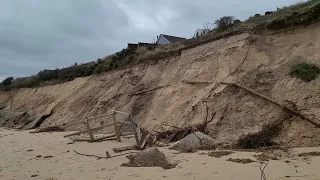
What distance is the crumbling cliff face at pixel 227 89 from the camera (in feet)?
37.9

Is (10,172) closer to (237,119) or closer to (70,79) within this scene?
(237,119)

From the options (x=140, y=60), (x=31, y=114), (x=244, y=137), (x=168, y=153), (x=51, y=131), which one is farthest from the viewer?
(x=31, y=114)

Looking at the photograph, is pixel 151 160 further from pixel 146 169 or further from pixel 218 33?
pixel 218 33

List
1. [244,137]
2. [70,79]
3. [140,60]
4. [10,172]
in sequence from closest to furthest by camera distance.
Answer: [10,172], [244,137], [140,60], [70,79]

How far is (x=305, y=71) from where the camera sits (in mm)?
12250

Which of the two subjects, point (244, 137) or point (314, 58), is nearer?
point (244, 137)

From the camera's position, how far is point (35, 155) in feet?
40.6

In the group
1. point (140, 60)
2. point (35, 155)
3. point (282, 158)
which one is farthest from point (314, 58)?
point (140, 60)

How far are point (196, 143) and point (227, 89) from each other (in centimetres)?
377

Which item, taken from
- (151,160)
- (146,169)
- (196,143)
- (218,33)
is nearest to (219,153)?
(196,143)

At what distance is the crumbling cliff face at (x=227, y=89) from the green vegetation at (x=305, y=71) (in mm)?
213

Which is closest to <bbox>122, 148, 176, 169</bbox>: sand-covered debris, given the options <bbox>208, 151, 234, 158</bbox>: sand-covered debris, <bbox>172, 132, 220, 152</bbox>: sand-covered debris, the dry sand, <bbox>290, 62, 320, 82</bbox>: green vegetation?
the dry sand

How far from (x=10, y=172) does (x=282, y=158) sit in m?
6.98

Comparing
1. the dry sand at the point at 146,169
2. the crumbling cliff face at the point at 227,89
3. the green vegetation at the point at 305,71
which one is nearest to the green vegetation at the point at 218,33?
the green vegetation at the point at 305,71
